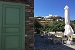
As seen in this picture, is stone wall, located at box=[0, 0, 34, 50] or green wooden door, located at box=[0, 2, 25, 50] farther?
stone wall, located at box=[0, 0, 34, 50]

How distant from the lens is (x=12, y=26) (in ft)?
24.8

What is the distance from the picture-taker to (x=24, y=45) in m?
7.76

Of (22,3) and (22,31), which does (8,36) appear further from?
(22,3)

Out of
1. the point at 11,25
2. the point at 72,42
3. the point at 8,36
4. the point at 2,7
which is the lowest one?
the point at 72,42

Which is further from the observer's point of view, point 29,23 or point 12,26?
point 29,23

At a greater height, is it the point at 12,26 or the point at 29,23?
the point at 29,23

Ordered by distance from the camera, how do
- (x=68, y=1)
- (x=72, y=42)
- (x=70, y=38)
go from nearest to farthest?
(x=72, y=42)
(x=70, y=38)
(x=68, y=1)

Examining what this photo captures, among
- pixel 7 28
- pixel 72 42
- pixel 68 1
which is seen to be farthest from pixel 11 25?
pixel 68 1

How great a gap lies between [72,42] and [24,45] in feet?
21.6

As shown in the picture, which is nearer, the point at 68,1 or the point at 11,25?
the point at 11,25

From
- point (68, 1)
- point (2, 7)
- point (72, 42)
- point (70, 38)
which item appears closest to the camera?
point (2, 7)

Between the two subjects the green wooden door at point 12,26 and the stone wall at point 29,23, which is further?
the stone wall at point 29,23

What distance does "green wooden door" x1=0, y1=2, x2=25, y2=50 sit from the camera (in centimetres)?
746

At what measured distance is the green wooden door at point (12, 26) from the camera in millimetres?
7465
